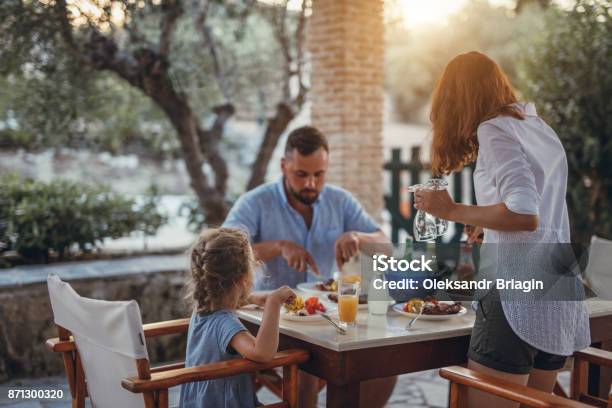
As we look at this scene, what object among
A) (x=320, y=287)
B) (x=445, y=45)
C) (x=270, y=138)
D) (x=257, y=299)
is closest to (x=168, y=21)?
(x=270, y=138)

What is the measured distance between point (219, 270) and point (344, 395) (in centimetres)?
60

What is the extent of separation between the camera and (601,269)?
3406mm

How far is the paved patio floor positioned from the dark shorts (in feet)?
6.95

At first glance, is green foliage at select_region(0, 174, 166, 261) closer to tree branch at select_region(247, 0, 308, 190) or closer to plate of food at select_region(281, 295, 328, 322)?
tree branch at select_region(247, 0, 308, 190)

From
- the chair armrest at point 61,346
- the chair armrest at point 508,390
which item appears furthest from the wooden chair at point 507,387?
the chair armrest at point 61,346

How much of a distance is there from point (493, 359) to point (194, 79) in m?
5.48

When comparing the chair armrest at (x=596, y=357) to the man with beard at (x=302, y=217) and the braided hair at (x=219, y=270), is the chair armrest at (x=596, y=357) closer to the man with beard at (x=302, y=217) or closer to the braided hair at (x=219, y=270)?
the man with beard at (x=302, y=217)

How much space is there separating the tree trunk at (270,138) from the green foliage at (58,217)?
1126 mm

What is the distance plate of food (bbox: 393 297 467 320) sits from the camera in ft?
8.87

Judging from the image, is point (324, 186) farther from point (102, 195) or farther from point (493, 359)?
point (102, 195)

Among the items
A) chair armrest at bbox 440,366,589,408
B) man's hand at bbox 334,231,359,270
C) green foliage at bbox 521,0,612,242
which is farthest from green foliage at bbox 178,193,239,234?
chair armrest at bbox 440,366,589,408

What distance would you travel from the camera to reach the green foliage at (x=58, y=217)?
18.5 feet

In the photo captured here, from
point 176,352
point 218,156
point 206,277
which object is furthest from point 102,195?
point 206,277

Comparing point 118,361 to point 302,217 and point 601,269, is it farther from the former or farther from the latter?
point 601,269
